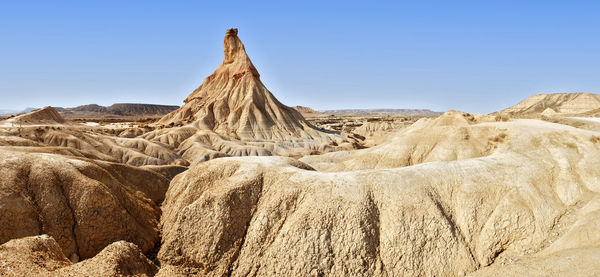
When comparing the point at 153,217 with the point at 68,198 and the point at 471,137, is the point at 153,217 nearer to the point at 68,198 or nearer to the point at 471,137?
the point at 68,198

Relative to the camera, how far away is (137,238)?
16.3 metres

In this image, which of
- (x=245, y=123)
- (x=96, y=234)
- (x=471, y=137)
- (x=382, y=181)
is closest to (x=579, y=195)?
(x=382, y=181)

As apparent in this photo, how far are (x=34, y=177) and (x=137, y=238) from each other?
5.50 m

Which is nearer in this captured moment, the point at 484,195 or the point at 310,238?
the point at 310,238

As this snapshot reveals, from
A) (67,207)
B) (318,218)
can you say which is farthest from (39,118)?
(318,218)

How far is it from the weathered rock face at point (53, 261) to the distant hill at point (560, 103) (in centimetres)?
11614

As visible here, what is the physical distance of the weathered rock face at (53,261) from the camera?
1023cm

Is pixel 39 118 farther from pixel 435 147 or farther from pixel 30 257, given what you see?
pixel 435 147

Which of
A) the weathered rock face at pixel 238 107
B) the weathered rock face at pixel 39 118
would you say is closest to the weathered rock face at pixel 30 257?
the weathered rock face at pixel 238 107

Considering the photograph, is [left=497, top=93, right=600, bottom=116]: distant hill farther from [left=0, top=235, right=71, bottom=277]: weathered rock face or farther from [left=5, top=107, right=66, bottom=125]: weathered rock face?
[left=0, top=235, right=71, bottom=277]: weathered rock face

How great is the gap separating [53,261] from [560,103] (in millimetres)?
148944

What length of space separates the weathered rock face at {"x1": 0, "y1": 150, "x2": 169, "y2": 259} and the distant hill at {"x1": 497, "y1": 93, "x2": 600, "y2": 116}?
113m

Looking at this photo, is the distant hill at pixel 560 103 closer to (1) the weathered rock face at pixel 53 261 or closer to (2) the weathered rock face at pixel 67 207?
(2) the weathered rock face at pixel 67 207

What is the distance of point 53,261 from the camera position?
11.3 meters
